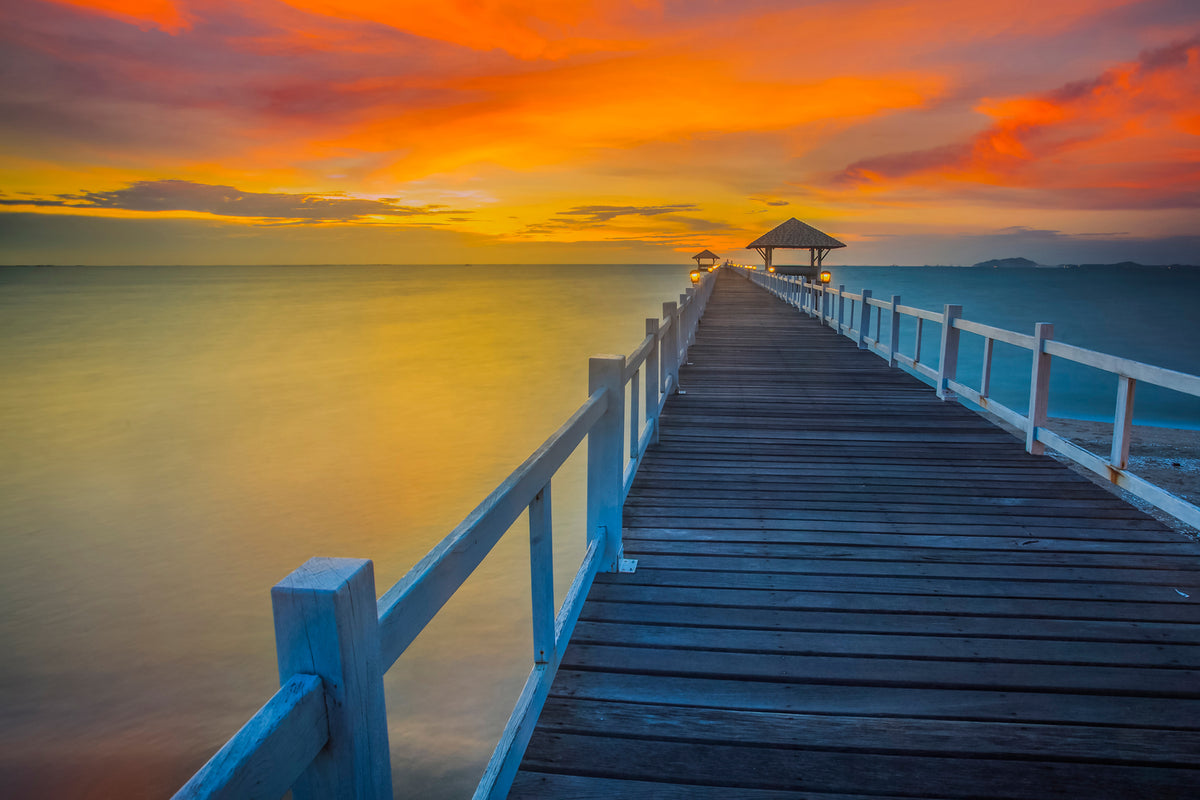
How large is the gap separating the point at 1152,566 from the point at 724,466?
2.81 metres

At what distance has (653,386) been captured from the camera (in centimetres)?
630

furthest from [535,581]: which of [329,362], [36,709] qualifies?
[329,362]

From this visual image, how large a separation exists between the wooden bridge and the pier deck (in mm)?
11

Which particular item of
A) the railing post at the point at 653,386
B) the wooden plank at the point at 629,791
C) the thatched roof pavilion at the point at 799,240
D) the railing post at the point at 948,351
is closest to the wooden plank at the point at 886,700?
the wooden plank at the point at 629,791

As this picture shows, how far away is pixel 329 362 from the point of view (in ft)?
108

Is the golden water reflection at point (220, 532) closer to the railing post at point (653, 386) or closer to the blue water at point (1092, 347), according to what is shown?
the railing post at point (653, 386)

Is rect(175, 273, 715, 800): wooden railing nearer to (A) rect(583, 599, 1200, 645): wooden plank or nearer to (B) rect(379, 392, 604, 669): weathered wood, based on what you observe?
(B) rect(379, 392, 604, 669): weathered wood

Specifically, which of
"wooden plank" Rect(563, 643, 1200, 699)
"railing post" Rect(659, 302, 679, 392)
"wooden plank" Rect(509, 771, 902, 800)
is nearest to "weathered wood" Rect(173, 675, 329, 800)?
"wooden plank" Rect(509, 771, 902, 800)

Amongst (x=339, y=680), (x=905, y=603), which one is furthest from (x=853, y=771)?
(x=339, y=680)

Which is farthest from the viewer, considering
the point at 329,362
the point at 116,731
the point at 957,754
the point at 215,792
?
the point at 329,362

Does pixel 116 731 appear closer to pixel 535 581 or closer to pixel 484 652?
pixel 484 652

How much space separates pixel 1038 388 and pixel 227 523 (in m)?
13.6

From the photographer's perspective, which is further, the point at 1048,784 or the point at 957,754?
the point at 957,754

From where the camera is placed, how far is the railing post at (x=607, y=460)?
136 inches
